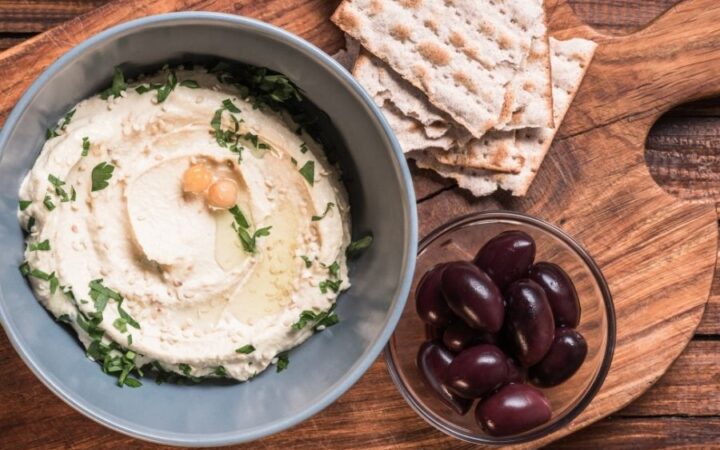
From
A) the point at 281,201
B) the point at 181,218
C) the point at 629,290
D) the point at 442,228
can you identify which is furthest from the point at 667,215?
the point at 181,218

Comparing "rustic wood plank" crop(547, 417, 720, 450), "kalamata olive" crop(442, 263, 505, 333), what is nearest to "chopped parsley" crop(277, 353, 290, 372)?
"kalamata olive" crop(442, 263, 505, 333)

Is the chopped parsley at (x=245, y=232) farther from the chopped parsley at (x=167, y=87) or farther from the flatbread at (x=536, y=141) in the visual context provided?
the flatbread at (x=536, y=141)

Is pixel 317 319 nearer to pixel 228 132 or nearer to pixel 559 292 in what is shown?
pixel 228 132

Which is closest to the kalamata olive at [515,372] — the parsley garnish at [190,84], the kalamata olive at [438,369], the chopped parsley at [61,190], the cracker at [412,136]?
the kalamata olive at [438,369]

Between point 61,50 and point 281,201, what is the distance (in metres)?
0.71

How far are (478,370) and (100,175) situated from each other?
1.02 meters

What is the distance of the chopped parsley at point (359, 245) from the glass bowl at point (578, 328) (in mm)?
156

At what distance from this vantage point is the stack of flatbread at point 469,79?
2301mm

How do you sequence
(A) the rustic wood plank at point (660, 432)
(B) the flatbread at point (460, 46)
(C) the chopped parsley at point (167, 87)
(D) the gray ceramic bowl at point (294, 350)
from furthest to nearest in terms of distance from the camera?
(A) the rustic wood plank at point (660, 432) < (B) the flatbread at point (460, 46) < (C) the chopped parsley at point (167, 87) < (D) the gray ceramic bowl at point (294, 350)

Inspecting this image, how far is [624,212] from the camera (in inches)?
95.0

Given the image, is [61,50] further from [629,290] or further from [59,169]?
[629,290]

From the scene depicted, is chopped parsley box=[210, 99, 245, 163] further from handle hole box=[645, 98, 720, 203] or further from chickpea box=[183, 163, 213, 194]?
handle hole box=[645, 98, 720, 203]

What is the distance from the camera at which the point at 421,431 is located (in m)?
2.40

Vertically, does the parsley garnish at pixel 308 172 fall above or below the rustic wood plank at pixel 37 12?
below
